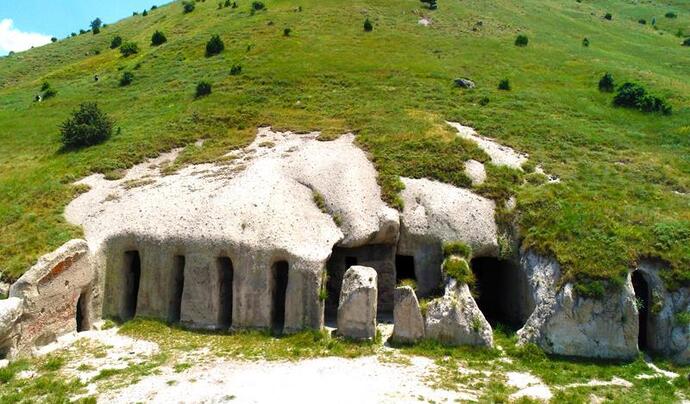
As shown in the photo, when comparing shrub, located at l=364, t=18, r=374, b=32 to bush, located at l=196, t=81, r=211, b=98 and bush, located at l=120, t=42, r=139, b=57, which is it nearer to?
bush, located at l=196, t=81, r=211, b=98

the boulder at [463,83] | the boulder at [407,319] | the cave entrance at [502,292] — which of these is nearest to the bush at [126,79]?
the boulder at [463,83]

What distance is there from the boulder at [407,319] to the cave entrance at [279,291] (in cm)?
560

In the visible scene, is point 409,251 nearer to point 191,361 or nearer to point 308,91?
point 191,361

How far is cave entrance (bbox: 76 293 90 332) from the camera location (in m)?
27.4

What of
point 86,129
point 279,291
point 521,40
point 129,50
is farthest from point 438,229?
point 129,50

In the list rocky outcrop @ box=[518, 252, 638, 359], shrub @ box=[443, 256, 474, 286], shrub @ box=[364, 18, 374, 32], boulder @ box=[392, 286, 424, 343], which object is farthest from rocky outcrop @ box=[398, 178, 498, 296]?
shrub @ box=[364, 18, 374, 32]

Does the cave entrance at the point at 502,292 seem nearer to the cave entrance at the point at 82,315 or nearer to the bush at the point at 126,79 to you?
the cave entrance at the point at 82,315

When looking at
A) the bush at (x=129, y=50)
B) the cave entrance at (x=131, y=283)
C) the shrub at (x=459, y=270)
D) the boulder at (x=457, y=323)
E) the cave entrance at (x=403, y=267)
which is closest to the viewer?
the boulder at (x=457, y=323)

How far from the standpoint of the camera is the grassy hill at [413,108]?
2998cm

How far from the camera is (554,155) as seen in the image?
3922cm

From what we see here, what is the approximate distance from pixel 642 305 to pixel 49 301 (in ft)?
85.8

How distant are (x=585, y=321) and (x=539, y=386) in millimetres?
4577

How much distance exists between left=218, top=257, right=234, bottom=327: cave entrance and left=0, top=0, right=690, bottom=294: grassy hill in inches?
337

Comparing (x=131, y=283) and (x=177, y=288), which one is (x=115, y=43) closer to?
(x=131, y=283)
